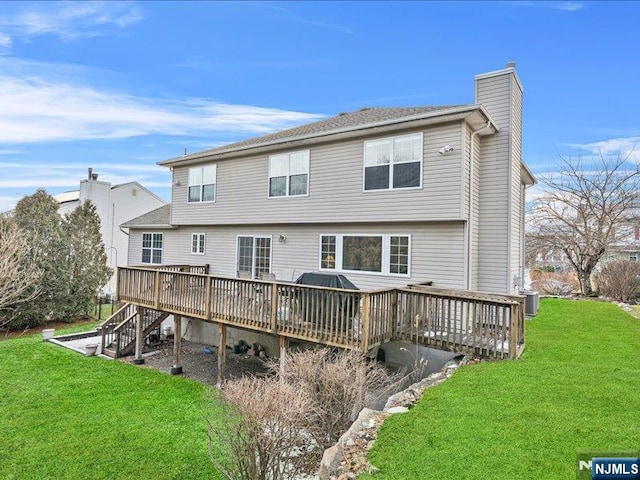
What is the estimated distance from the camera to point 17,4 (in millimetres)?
10398

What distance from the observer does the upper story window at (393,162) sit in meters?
9.34

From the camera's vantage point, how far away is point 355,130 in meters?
10.0

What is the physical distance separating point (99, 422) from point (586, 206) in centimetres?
2410

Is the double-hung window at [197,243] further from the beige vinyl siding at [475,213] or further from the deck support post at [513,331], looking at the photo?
the deck support post at [513,331]

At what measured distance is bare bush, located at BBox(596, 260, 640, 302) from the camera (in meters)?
16.6

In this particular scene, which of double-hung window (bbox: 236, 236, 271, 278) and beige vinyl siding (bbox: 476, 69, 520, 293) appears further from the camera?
double-hung window (bbox: 236, 236, 271, 278)

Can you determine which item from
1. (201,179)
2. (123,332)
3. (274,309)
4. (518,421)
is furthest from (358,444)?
(201,179)

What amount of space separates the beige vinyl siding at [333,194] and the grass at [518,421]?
13.0 feet

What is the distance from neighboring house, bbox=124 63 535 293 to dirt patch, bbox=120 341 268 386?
2830mm

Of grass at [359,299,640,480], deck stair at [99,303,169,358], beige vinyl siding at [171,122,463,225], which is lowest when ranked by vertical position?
deck stair at [99,303,169,358]

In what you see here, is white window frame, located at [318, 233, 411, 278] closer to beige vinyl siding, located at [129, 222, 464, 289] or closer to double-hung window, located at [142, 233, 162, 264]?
beige vinyl siding, located at [129, 222, 464, 289]

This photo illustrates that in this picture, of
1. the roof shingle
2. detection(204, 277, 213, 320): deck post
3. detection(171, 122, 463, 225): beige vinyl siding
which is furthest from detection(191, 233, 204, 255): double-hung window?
detection(204, 277, 213, 320): deck post

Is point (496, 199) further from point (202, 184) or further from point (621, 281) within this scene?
point (621, 281)

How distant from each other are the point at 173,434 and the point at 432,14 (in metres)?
14.7
